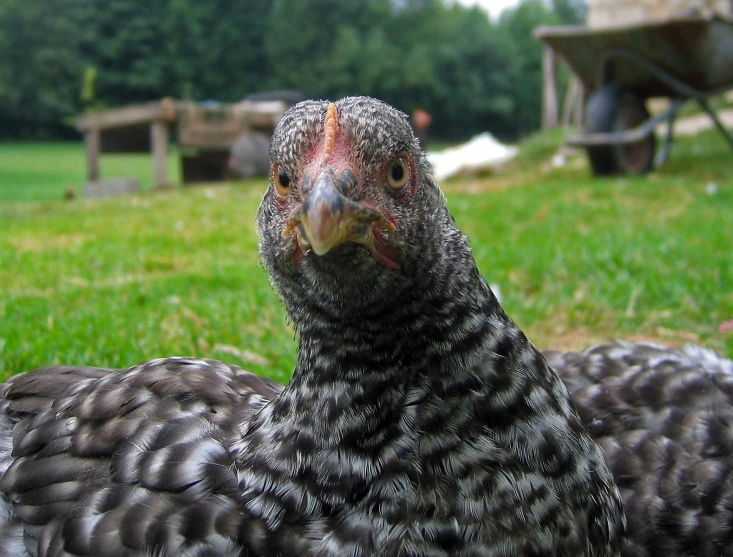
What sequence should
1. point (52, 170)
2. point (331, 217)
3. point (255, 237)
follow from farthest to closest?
point (52, 170) → point (255, 237) → point (331, 217)

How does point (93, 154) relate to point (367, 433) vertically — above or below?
below

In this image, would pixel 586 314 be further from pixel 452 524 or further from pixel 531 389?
pixel 452 524

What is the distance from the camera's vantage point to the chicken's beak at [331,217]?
1.28 metres

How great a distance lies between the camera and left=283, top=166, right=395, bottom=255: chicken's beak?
1.28 metres

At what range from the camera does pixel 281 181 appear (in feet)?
4.94

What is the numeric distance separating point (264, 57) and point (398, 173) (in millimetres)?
38068

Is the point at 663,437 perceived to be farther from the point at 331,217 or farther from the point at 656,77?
the point at 656,77

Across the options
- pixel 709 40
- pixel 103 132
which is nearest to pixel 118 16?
pixel 103 132

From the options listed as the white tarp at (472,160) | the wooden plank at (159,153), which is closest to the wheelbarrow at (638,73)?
the white tarp at (472,160)

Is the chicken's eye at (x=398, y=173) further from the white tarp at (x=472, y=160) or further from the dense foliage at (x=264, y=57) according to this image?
the dense foliage at (x=264, y=57)

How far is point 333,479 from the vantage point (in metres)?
1.49

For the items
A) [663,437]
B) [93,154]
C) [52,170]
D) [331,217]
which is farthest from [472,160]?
[52,170]

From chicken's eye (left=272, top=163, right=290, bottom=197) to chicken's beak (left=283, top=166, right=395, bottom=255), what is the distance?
0.09 meters

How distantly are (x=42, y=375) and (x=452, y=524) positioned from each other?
4.38ft
